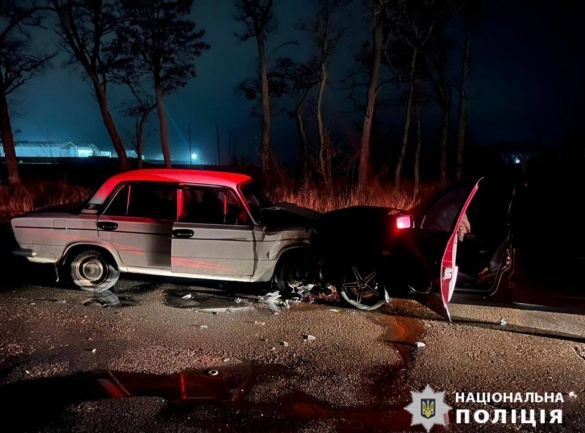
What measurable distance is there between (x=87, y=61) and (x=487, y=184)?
21.9m

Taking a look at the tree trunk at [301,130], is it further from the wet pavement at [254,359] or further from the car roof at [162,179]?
the wet pavement at [254,359]

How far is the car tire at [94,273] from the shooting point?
6746mm

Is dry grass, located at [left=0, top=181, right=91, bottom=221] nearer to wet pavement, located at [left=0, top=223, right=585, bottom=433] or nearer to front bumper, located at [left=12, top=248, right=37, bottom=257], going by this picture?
front bumper, located at [left=12, top=248, right=37, bottom=257]

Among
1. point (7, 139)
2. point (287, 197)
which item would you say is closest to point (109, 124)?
point (7, 139)

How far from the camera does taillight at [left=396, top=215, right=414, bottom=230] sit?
18.7ft

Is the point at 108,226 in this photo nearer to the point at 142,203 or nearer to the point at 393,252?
the point at 142,203

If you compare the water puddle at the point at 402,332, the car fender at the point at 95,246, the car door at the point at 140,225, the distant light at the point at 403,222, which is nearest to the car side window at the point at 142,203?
the car door at the point at 140,225

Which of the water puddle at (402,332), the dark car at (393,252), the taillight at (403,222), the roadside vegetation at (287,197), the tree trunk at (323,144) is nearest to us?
the water puddle at (402,332)

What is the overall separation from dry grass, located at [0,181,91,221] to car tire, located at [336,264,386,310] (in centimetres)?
1101

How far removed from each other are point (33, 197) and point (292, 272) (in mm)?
13770

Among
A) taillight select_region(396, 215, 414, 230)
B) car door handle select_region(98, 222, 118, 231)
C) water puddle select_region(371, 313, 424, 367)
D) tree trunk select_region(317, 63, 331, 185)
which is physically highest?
tree trunk select_region(317, 63, 331, 185)

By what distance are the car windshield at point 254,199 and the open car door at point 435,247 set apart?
6.87 feet

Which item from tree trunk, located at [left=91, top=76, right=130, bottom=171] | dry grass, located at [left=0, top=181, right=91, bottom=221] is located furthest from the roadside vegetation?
tree trunk, located at [left=91, top=76, right=130, bottom=171]

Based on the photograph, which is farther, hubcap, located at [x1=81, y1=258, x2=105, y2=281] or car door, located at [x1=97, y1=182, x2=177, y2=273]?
hubcap, located at [x1=81, y1=258, x2=105, y2=281]
